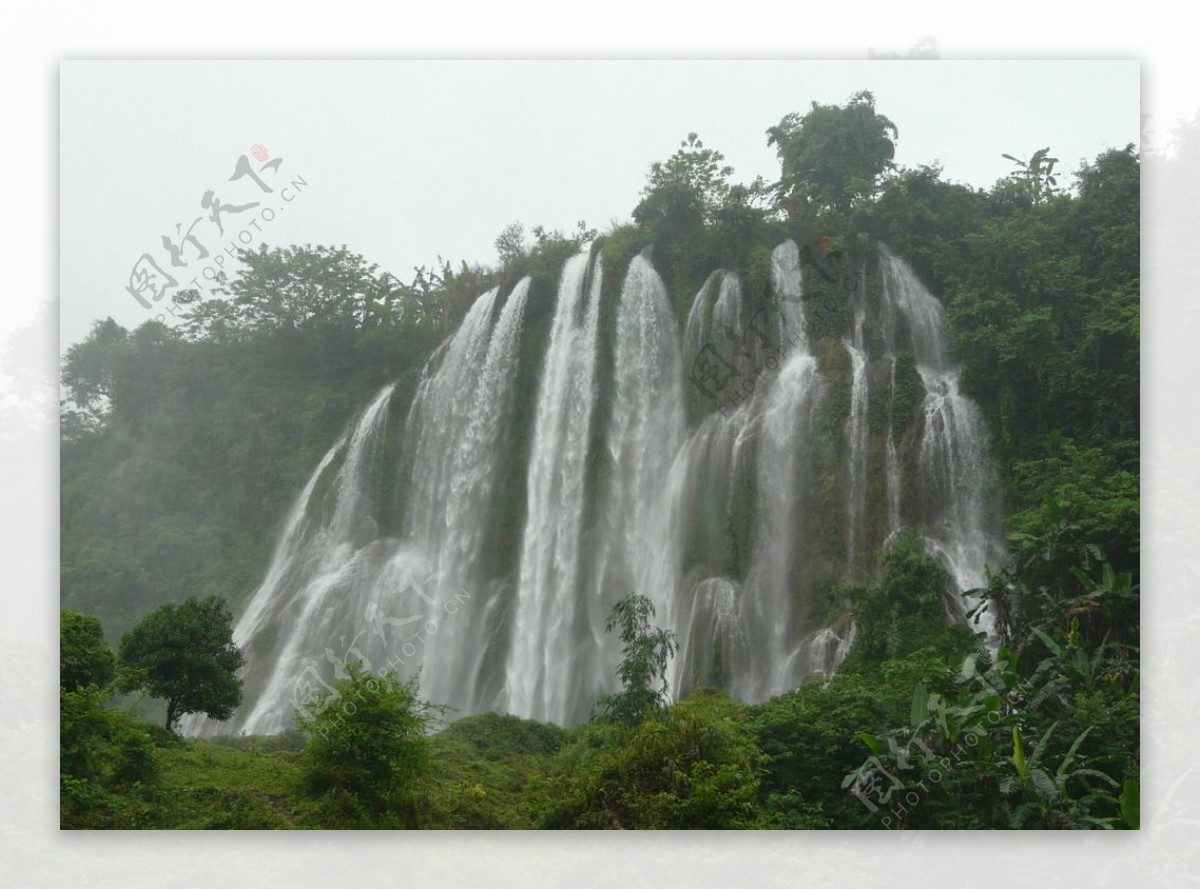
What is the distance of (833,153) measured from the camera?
22.8 feet

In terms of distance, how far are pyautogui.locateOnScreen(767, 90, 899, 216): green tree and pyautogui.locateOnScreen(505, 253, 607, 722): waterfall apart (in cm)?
141

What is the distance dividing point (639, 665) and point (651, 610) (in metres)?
0.37

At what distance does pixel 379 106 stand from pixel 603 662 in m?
3.64

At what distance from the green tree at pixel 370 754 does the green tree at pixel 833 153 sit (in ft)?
13.0

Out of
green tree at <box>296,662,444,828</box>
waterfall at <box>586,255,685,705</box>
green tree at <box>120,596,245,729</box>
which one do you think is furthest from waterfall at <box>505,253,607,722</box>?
green tree at <box>120,596,245,729</box>

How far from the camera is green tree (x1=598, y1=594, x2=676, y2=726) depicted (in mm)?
6805

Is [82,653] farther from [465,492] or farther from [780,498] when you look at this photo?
[780,498]

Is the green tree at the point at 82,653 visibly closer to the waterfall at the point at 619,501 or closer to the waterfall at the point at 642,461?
the waterfall at the point at 619,501

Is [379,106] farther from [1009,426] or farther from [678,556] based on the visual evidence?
[1009,426]

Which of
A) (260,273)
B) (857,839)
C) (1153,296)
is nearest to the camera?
(857,839)

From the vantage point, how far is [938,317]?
23.8 ft

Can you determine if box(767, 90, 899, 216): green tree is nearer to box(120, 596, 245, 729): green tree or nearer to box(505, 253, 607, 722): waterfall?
box(505, 253, 607, 722): waterfall

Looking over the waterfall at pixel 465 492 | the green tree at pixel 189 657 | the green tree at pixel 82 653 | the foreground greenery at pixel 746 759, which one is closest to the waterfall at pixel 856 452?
the foreground greenery at pixel 746 759

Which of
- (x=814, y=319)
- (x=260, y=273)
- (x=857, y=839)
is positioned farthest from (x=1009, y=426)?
(x=260, y=273)
